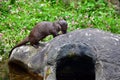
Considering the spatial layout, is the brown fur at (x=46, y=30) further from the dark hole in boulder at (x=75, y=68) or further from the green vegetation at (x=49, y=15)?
the green vegetation at (x=49, y=15)

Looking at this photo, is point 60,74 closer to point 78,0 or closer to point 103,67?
point 103,67

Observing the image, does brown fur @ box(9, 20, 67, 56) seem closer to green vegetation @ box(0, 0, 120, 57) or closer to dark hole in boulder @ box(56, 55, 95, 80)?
dark hole in boulder @ box(56, 55, 95, 80)

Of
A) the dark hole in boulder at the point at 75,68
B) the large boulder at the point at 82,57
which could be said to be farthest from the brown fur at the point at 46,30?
the dark hole in boulder at the point at 75,68

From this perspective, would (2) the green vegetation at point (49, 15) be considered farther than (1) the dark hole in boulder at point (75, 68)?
Yes

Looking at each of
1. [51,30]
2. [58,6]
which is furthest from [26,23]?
[51,30]

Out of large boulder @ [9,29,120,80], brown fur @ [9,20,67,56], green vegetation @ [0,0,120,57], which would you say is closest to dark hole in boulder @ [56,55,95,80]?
large boulder @ [9,29,120,80]

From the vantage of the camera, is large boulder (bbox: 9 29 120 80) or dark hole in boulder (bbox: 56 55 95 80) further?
dark hole in boulder (bbox: 56 55 95 80)

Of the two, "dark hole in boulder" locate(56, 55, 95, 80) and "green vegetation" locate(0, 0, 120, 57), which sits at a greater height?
"dark hole in boulder" locate(56, 55, 95, 80)
